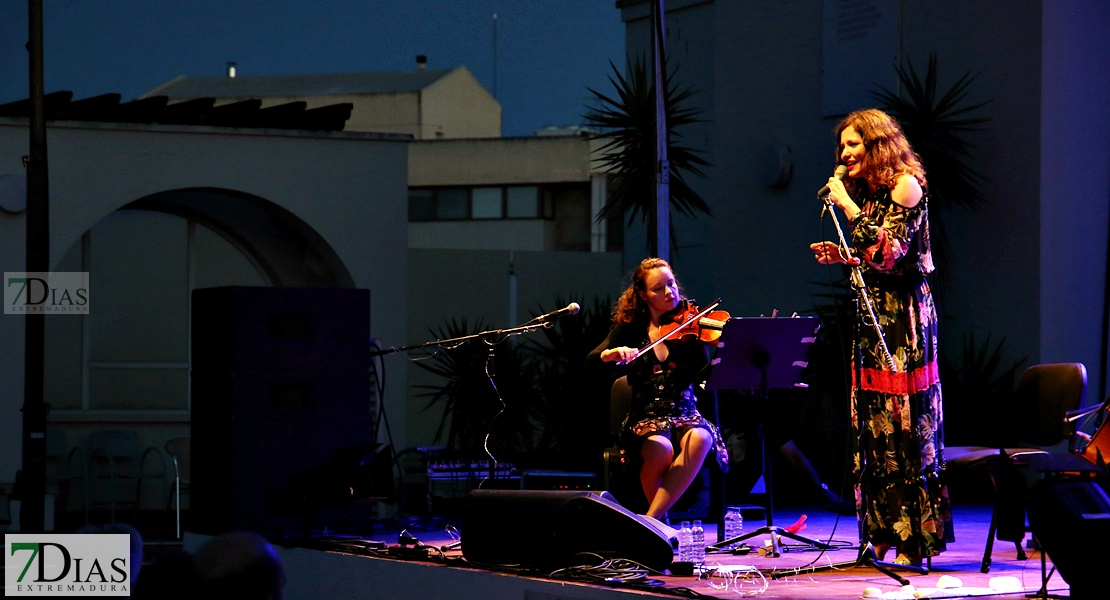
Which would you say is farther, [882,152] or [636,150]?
[636,150]

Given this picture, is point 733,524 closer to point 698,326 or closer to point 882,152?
point 698,326

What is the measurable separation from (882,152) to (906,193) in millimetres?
160

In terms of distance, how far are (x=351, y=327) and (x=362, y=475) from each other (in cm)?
67

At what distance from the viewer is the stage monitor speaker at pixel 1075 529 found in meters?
3.21

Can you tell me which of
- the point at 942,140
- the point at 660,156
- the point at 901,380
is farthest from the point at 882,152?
the point at 942,140

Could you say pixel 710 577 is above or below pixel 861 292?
below

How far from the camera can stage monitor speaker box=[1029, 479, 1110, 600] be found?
10.5 feet

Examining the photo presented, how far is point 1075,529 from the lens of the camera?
10.7ft

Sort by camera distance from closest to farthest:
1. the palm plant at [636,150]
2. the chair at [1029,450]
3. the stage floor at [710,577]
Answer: the stage floor at [710,577] < the chair at [1029,450] < the palm plant at [636,150]

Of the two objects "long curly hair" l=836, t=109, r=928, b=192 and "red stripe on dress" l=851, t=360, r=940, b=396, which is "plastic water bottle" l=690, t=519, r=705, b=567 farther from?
"long curly hair" l=836, t=109, r=928, b=192

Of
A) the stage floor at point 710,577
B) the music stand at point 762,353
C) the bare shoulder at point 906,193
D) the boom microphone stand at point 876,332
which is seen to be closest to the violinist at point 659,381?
the music stand at point 762,353

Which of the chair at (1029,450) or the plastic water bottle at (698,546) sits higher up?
the chair at (1029,450)

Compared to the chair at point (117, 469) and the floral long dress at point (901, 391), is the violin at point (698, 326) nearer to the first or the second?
the floral long dress at point (901, 391)

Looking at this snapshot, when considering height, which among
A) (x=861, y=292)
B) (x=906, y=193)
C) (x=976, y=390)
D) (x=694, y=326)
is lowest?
(x=976, y=390)
